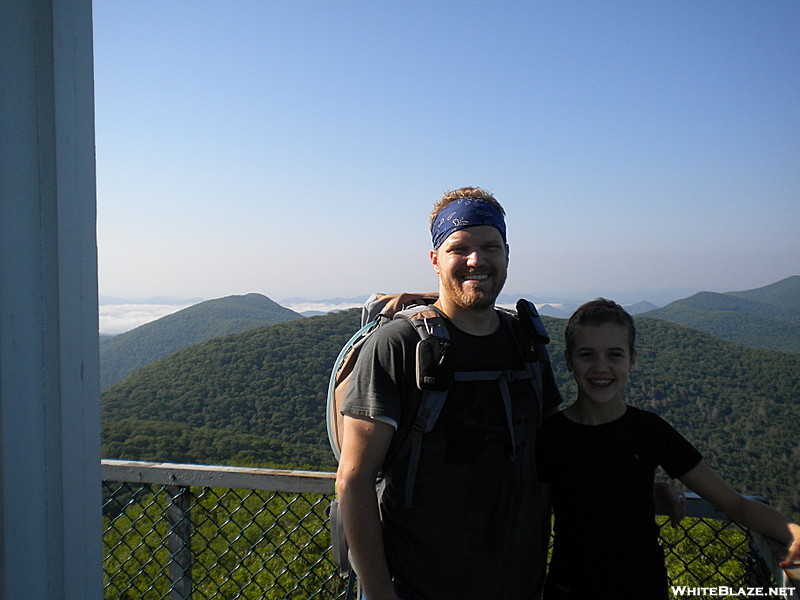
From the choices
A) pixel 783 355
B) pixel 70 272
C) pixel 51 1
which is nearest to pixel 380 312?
pixel 70 272

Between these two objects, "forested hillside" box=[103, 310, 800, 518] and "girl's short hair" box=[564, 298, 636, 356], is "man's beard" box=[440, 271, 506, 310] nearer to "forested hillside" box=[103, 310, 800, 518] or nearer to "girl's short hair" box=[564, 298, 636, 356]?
"girl's short hair" box=[564, 298, 636, 356]

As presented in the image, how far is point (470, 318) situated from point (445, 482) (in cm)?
64

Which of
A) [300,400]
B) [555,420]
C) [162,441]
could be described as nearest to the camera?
[555,420]

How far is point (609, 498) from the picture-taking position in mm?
1958

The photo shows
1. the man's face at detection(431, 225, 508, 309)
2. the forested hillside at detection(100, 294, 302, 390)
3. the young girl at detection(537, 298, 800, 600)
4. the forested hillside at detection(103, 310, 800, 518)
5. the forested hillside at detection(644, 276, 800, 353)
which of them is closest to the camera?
the young girl at detection(537, 298, 800, 600)

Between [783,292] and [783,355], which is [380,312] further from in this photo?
[783,292]

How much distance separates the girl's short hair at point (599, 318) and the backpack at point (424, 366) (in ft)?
0.53

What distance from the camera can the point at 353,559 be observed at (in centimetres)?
175

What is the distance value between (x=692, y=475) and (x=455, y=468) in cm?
98

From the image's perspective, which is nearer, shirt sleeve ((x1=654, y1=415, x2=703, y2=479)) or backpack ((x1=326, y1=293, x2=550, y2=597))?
backpack ((x1=326, y1=293, x2=550, y2=597))

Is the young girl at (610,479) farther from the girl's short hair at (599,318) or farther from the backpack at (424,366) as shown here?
the backpack at (424,366)

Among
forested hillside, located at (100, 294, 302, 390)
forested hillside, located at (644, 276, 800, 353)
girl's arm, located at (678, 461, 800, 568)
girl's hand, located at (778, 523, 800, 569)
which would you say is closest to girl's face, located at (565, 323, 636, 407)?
girl's arm, located at (678, 461, 800, 568)

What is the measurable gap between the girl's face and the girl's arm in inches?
15.9

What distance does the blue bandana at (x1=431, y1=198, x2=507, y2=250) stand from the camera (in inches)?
81.6
